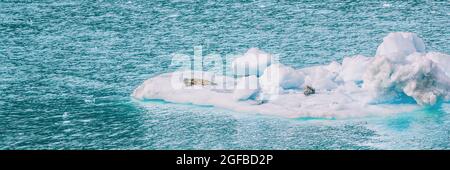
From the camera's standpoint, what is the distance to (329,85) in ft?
49.2

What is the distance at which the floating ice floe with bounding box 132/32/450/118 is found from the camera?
1431 centimetres

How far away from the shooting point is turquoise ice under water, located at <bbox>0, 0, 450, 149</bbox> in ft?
44.4

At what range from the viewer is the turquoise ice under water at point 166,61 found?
1355 cm

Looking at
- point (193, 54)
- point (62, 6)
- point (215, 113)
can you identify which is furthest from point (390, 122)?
point (62, 6)

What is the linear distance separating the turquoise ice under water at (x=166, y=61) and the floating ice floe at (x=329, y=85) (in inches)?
8.0

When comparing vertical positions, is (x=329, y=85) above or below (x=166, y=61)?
below

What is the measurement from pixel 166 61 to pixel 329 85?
3.09 meters

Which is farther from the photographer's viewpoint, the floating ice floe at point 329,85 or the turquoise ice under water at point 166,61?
the floating ice floe at point 329,85

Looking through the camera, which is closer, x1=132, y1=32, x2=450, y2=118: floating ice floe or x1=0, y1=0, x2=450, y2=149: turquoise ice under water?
x1=0, y1=0, x2=450, y2=149: turquoise ice under water

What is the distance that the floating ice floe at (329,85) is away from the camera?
1431cm

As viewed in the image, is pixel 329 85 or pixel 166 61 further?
pixel 166 61

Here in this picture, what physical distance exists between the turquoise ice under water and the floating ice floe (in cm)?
20
